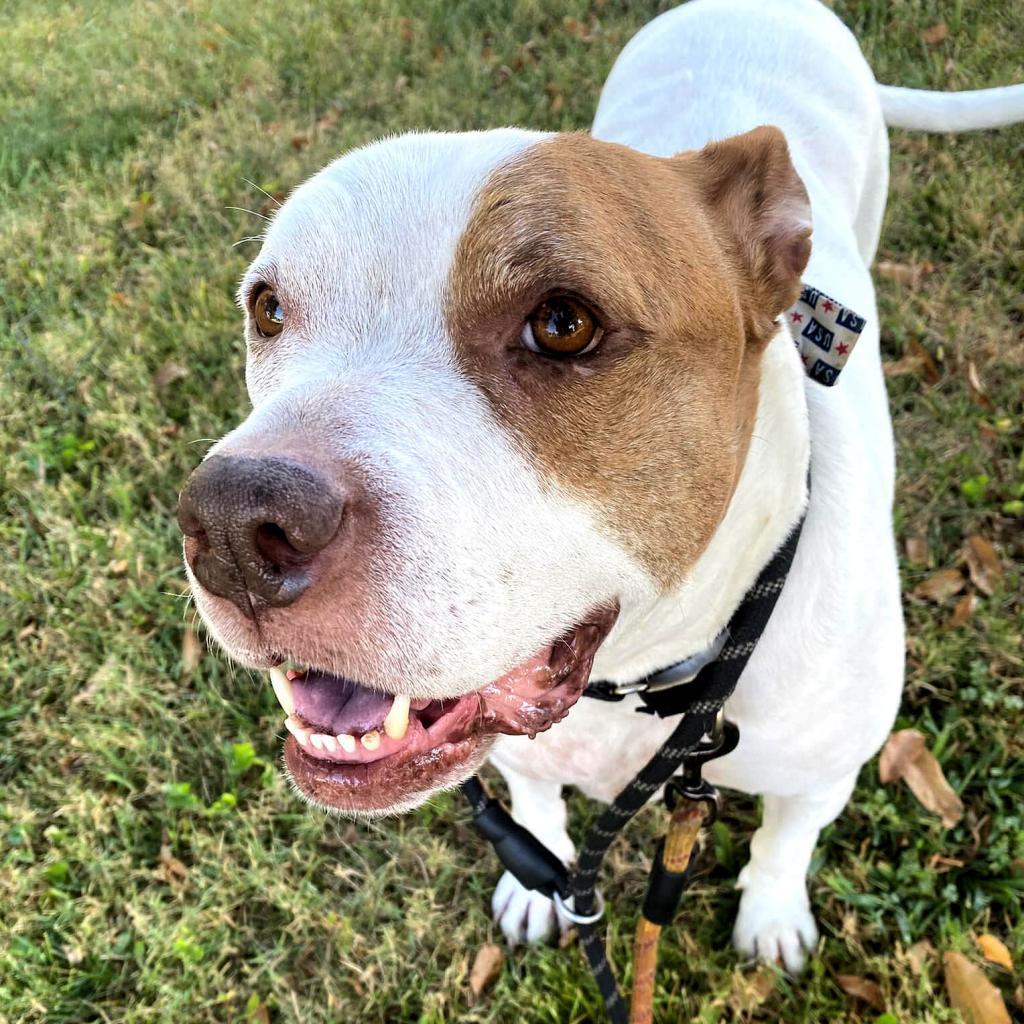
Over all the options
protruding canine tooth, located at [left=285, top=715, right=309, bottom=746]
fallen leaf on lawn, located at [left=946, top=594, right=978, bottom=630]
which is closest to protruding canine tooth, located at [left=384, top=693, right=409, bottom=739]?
protruding canine tooth, located at [left=285, top=715, right=309, bottom=746]

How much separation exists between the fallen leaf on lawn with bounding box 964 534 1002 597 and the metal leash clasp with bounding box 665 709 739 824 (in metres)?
1.83

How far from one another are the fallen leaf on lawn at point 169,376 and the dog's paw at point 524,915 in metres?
3.20

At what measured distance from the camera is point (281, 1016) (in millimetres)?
3086

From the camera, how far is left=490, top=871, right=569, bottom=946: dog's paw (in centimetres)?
308

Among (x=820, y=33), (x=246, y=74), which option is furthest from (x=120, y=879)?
(x=246, y=74)

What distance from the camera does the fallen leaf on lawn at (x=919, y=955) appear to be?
9.16 ft

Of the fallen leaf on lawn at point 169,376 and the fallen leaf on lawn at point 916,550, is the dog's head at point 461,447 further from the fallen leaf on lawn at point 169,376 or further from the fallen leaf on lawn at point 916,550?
the fallen leaf on lawn at point 169,376

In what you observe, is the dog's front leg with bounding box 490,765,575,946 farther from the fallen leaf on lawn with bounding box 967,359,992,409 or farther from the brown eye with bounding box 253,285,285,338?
the fallen leaf on lawn with bounding box 967,359,992,409

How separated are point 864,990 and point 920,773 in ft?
2.44

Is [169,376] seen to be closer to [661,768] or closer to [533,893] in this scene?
[533,893]

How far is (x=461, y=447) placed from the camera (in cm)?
160

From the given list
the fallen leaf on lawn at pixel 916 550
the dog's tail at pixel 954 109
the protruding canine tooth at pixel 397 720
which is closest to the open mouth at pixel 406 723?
the protruding canine tooth at pixel 397 720

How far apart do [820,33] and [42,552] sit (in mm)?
4040

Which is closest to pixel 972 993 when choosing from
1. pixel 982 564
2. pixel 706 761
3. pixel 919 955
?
pixel 919 955
